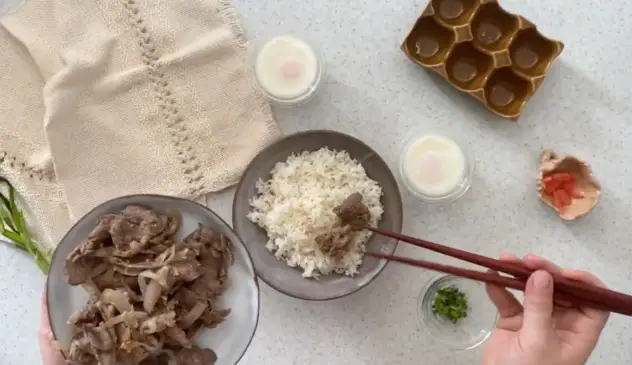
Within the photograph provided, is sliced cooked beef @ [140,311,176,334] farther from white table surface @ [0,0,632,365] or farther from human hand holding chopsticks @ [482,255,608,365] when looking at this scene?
human hand holding chopsticks @ [482,255,608,365]

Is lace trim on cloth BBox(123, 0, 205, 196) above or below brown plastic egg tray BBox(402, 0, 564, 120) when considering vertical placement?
below

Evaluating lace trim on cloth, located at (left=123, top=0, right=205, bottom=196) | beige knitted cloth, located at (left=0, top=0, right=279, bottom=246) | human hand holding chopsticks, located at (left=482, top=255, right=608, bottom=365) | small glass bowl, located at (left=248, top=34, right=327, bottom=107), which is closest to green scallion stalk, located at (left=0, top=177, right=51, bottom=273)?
beige knitted cloth, located at (left=0, top=0, right=279, bottom=246)

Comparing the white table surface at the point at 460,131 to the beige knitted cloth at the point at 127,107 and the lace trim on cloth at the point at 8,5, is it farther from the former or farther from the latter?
the lace trim on cloth at the point at 8,5

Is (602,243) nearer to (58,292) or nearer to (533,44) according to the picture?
(533,44)

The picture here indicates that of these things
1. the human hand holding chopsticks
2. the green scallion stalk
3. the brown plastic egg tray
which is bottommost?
the green scallion stalk

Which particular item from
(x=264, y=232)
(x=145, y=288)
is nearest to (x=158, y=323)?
(x=145, y=288)

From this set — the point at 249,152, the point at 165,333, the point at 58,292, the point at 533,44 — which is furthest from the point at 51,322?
the point at 533,44

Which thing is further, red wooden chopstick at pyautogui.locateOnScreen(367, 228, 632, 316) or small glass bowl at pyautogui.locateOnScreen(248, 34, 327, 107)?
small glass bowl at pyautogui.locateOnScreen(248, 34, 327, 107)

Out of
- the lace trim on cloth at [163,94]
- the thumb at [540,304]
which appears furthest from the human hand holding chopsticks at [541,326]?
the lace trim on cloth at [163,94]
